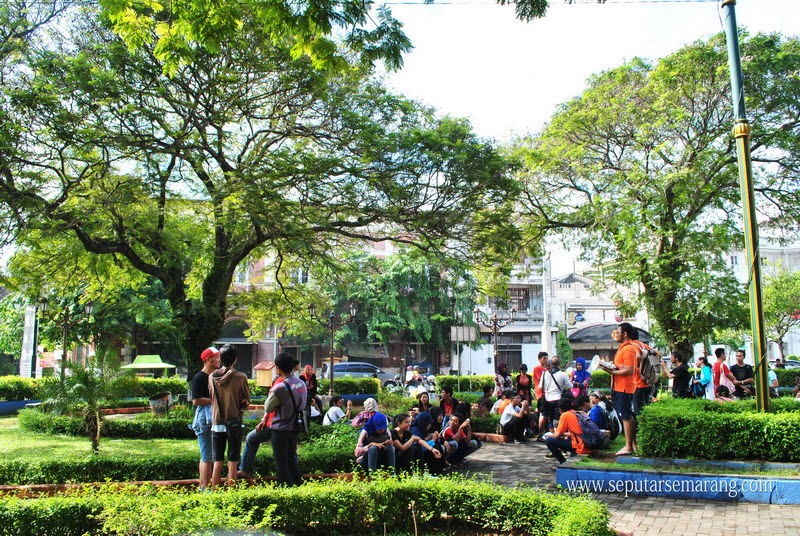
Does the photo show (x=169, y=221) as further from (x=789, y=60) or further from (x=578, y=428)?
(x=789, y=60)

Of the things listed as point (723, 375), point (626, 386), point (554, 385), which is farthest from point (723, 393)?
point (626, 386)

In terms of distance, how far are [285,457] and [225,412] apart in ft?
2.93

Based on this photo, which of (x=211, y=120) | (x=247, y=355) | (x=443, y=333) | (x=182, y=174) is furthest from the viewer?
(x=247, y=355)

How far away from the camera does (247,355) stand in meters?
40.8

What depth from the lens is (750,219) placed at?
27.8ft

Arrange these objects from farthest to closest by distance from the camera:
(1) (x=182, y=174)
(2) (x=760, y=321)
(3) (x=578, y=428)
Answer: (1) (x=182, y=174), (3) (x=578, y=428), (2) (x=760, y=321)

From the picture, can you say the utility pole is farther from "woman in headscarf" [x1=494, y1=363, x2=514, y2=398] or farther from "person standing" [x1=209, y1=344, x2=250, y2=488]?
"woman in headscarf" [x1=494, y1=363, x2=514, y2=398]

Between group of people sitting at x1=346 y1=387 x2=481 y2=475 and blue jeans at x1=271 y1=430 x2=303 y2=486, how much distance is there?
1.15m

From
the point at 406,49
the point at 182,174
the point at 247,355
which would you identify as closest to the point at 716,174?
the point at 406,49

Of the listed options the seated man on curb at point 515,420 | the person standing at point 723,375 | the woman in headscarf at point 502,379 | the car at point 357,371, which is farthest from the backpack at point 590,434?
the car at point 357,371

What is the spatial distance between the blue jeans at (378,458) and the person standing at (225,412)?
1.67 meters

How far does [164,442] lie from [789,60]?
1521 centimetres

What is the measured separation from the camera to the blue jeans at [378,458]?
7.97 metres

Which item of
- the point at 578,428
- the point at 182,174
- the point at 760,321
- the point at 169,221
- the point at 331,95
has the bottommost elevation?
the point at 578,428
